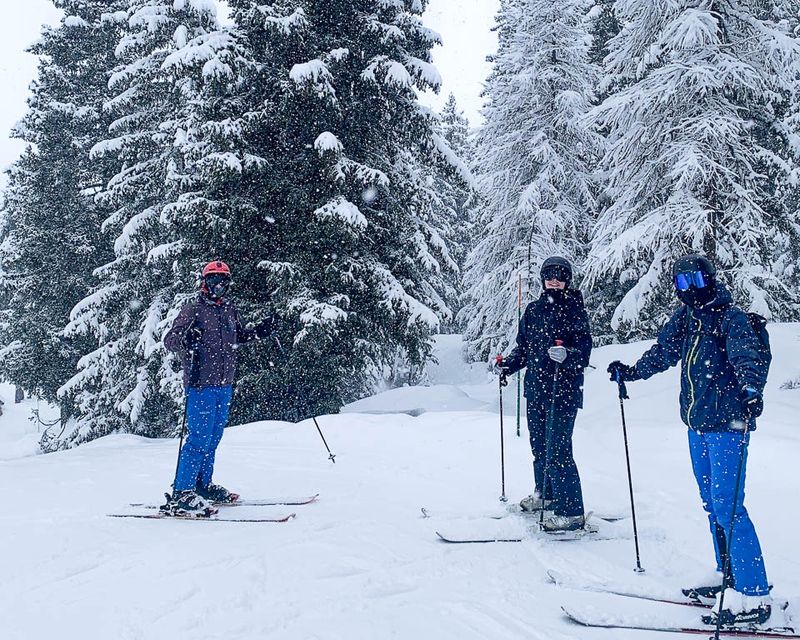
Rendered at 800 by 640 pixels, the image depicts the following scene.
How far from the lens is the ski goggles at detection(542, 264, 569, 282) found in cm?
561

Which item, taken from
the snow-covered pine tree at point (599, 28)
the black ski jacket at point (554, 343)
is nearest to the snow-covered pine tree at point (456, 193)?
the snow-covered pine tree at point (599, 28)

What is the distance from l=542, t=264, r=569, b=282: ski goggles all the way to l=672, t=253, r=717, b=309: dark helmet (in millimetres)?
1524

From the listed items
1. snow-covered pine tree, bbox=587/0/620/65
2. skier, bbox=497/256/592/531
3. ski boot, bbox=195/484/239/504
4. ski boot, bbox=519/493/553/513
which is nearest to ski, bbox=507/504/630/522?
ski boot, bbox=519/493/553/513

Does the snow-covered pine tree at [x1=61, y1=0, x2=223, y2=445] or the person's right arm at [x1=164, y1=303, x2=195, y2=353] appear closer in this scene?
the person's right arm at [x1=164, y1=303, x2=195, y2=353]

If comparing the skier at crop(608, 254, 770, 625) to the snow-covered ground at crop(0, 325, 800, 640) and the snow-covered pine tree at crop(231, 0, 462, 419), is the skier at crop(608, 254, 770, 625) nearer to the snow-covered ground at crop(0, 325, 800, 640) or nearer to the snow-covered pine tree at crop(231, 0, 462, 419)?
the snow-covered ground at crop(0, 325, 800, 640)

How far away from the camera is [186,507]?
6.04 meters

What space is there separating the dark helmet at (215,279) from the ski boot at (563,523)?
Answer: 157 inches

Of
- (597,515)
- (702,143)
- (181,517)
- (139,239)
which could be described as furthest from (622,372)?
(139,239)

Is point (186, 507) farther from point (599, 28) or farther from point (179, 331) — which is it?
point (599, 28)

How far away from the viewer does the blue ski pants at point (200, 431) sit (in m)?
6.28

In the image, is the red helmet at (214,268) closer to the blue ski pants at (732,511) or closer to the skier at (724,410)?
the skier at (724,410)

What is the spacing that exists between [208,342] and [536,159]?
53.4ft

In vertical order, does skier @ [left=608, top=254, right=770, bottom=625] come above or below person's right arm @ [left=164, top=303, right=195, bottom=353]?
below

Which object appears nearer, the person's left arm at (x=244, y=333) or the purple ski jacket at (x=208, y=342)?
the purple ski jacket at (x=208, y=342)
